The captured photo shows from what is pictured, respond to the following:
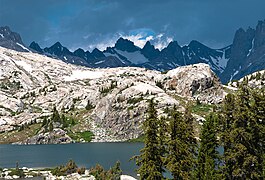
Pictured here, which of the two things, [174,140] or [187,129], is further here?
[187,129]

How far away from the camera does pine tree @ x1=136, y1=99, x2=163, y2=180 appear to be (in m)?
38.1

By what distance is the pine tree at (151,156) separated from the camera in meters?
38.1

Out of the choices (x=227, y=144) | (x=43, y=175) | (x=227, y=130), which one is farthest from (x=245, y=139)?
(x=43, y=175)

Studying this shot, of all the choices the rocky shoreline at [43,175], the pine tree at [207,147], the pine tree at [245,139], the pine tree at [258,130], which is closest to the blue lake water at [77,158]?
the rocky shoreline at [43,175]

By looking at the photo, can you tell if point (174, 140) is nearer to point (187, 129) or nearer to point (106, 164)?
point (187, 129)

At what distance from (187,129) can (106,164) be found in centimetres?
6667

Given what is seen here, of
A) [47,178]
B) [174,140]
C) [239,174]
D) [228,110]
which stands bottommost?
[47,178]

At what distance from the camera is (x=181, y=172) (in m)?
37.8

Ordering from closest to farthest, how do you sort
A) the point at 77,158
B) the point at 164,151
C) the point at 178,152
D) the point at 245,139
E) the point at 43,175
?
the point at 245,139 < the point at 178,152 < the point at 164,151 < the point at 43,175 < the point at 77,158

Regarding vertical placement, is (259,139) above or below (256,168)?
above

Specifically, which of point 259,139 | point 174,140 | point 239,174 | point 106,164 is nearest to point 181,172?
point 174,140

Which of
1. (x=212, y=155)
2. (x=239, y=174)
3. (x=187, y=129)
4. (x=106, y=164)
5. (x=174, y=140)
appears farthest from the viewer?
(x=106, y=164)

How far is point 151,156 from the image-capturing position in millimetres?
38812

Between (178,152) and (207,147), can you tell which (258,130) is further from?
(207,147)
